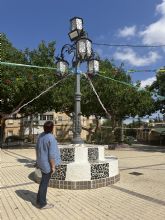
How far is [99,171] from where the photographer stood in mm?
8742

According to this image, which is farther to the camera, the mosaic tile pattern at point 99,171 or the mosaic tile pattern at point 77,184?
→ the mosaic tile pattern at point 99,171

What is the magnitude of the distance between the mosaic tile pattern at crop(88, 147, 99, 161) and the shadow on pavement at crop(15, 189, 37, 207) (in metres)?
2.17

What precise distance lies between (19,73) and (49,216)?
1727 centimetres

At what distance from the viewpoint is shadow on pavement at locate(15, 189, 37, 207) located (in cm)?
711

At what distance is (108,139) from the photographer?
1362 inches

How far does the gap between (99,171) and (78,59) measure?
3.59 meters

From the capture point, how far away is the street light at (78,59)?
976cm

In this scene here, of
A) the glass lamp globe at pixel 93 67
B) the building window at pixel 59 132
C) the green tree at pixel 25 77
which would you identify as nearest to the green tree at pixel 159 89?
the green tree at pixel 25 77

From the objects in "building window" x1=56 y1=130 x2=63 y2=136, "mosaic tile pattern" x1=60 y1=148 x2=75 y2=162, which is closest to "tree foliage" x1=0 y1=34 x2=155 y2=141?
"mosaic tile pattern" x1=60 y1=148 x2=75 y2=162

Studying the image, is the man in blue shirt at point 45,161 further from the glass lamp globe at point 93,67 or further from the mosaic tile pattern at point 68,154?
the glass lamp globe at point 93,67

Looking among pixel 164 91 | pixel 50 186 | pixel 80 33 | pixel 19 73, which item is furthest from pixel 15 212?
pixel 164 91

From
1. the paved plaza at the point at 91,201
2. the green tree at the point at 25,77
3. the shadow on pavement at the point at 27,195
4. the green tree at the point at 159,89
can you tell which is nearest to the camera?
the paved plaza at the point at 91,201

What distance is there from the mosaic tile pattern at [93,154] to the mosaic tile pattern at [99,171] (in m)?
0.61

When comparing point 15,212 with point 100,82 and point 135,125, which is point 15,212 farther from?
point 135,125
